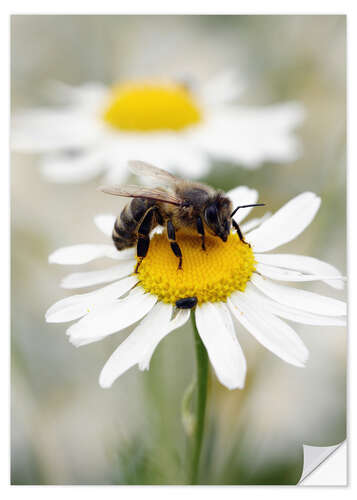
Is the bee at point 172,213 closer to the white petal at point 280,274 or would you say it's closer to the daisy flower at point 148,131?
the white petal at point 280,274

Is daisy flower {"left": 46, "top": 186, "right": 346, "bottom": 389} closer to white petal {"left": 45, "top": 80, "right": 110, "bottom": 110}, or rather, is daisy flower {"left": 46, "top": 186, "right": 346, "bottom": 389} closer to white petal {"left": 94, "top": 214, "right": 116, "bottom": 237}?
white petal {"left": 94, "top": 214, "right": 116, "bottom": 237}

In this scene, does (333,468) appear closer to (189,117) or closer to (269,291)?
(269,291)

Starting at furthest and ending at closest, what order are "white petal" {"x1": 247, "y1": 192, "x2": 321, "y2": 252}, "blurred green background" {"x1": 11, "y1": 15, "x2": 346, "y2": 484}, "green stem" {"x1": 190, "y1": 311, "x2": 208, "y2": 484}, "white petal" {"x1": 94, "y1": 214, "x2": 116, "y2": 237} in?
"blurred green background" {"x1": 11, "y1": 15, "x2": 346, "y2": 484} → "white petal" {"x1": 94, "y1": 214, "x2": 116, "y2": 237} → "white petal" {"x1": 247, "y1": 192, "x2": 321, "y2": 252} → "green stem" {"x1": 190, "y1": 311, "x2": 208, "y2": 484}

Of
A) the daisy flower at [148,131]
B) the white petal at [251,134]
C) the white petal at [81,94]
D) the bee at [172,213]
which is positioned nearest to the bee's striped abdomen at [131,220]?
the bee at [172,213]

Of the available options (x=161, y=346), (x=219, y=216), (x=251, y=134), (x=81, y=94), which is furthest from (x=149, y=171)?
(x=81, y=94)

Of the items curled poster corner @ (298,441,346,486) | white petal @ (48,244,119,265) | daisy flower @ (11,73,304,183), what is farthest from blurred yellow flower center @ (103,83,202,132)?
curled poster corner @ (298,441,346,486)
